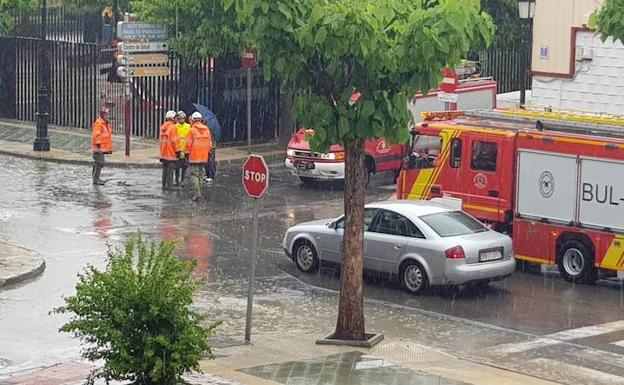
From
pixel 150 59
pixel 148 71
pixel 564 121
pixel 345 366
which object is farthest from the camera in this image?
pixel 148 71

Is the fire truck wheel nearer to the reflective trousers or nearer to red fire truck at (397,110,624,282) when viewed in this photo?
red fire truck at (397,110,624,282)

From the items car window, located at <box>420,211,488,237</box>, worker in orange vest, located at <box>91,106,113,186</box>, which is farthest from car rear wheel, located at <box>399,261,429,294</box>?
worker in orange vest, located at <box>91,106,113,186</box>

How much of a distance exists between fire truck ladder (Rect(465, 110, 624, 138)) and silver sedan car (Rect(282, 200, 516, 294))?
2.60m

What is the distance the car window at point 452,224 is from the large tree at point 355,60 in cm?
352

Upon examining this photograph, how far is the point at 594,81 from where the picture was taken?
119ft

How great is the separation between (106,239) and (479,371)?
9.94m

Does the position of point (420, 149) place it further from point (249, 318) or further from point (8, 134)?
point (8, 134)

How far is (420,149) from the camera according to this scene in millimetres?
26328

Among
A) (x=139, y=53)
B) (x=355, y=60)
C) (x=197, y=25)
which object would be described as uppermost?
(x=197, y=25)

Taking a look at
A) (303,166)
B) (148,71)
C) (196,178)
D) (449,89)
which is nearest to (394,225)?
(196,178)

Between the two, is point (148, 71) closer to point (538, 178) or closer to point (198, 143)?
point (198, 143)

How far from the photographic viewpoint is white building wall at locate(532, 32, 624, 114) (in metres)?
35.7

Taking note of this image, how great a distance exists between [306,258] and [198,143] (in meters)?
7.21

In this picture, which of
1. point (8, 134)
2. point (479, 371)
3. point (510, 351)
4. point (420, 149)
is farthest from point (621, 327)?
point (8, 134)
